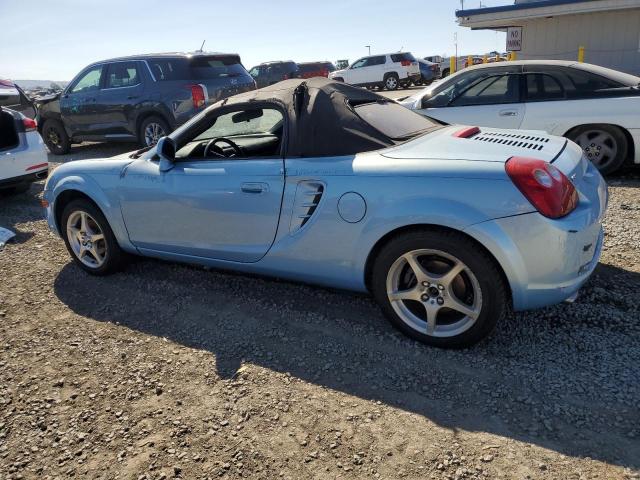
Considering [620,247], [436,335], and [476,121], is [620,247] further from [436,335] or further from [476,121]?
[476,121]

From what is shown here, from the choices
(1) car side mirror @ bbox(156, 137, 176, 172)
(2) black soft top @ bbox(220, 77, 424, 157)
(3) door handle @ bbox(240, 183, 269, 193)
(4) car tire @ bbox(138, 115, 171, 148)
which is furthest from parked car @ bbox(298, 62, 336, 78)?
(3) door handle @ bbox(240, 183, 269, 193)

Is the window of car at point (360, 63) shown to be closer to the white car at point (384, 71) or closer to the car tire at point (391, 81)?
the white car at point (384, 71)

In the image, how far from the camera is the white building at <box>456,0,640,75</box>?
13.5m

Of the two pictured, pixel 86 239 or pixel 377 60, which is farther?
pixel 377 60

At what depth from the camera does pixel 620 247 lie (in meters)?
4.06

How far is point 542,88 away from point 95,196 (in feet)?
17.0

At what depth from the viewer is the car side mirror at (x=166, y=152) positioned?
3510mm

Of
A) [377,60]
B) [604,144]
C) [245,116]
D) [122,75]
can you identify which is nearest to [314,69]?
[377,60]

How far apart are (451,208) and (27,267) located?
13.4 ft

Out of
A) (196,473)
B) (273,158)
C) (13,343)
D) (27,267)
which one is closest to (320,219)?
(273,158)

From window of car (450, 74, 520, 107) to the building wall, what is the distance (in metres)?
10.0

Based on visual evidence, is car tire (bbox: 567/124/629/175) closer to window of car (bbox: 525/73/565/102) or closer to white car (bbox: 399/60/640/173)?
white car (bbox: 399/60/640/173)

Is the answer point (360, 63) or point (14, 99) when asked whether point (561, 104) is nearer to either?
point (14, 99)

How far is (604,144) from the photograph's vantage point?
19.5 feet
